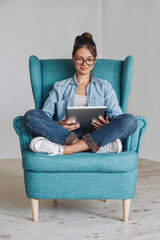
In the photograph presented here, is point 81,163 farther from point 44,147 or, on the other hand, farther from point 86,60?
point 86,60

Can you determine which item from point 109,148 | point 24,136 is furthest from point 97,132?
point 24,136

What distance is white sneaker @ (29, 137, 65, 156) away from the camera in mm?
1878

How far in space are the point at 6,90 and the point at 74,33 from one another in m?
1.29

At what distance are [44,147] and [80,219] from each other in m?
0.51

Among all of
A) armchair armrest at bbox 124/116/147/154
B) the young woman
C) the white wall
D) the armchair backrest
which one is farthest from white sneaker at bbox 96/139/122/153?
the white wall

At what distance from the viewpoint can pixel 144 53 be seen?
3961 millimetres

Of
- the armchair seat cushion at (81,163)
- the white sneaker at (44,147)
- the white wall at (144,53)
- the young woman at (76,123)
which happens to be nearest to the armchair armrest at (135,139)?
the young woman at (76,123)

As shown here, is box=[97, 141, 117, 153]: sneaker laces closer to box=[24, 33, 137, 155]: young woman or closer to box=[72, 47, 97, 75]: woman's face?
box=[24, 33, 137, 155]: young woman

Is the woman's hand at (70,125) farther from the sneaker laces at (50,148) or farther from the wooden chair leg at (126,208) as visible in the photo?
the wooden chair leg at (126,208)

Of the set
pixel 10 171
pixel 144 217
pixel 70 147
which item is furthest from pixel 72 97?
pixel 10 171

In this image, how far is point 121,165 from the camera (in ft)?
6.08

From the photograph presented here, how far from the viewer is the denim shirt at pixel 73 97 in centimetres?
232

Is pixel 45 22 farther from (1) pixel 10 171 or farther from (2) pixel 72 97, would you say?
(2) pixel 72 97

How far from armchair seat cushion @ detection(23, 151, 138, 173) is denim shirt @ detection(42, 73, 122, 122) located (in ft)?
1.66
